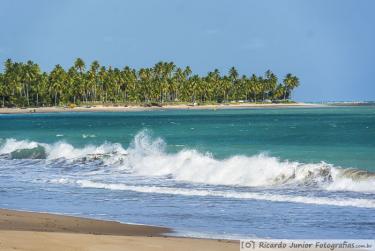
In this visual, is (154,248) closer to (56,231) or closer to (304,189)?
(56,231)

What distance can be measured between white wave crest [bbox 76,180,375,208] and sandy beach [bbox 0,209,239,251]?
5.74 metres

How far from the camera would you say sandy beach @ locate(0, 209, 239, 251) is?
12609 mm

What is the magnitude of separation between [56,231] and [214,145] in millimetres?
35023

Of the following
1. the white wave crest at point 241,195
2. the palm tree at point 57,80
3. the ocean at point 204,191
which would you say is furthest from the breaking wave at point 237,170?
the palm tree at point 57,80

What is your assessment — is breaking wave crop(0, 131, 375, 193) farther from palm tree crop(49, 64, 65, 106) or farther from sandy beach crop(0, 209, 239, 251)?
palm tree crop(49, 64, 65, 106)

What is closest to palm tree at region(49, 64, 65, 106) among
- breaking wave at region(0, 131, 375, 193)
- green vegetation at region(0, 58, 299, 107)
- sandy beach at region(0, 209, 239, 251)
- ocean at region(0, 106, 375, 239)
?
green vegetation at region(0, 58, 299, 107)

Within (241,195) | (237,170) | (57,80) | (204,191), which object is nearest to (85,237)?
(241,195)

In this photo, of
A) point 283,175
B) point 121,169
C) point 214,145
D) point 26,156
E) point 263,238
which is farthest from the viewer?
point 214,145

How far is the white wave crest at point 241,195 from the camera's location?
63.2ft

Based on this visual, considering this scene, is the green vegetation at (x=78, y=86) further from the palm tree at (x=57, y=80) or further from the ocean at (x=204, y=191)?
the ocean at (x=204, y=191)

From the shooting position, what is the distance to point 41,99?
173 m

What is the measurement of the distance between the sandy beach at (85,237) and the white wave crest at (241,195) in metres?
5.74

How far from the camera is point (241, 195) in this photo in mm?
21656

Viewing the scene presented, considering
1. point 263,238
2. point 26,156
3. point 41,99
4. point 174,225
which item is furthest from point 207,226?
point 41,99
